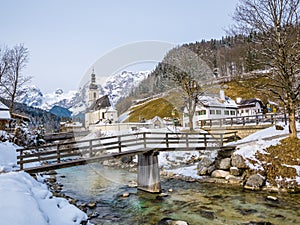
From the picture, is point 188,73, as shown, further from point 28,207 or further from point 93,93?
point 93,93

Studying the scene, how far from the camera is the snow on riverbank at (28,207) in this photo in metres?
5.22

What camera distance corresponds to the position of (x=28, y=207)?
5652 millimetres

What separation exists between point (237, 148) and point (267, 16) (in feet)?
30.3

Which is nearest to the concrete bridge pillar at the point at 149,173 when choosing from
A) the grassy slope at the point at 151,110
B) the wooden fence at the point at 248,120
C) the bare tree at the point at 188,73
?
the bare tree at the point at 188,73

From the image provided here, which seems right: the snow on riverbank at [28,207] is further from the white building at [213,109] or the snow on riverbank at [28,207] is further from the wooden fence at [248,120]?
the white building at [213,109]

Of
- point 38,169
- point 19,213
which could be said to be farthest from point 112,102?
point 19,213

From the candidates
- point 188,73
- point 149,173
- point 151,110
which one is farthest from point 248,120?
point 151,110

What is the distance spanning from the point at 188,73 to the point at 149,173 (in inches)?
644

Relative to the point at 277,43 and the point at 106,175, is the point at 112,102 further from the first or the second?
the point at 277,43

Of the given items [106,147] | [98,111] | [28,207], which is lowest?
[28,207]

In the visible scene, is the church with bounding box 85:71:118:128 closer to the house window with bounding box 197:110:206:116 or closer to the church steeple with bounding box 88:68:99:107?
the church steeple with bounding box 88:68:99:107

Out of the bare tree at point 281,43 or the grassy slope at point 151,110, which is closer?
the bare tree at point 281,43

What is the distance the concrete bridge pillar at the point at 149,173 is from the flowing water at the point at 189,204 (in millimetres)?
484

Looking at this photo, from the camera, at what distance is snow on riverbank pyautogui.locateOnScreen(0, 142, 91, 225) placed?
17.1ft
